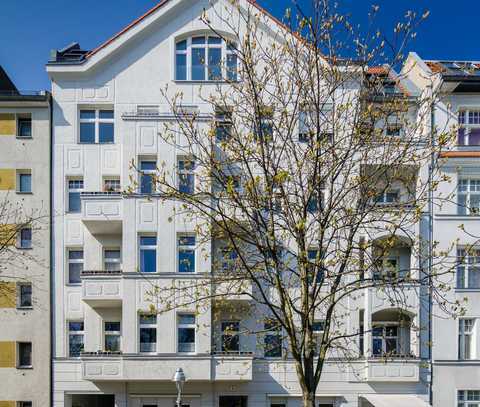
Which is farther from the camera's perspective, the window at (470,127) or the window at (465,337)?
the window at (470,127)

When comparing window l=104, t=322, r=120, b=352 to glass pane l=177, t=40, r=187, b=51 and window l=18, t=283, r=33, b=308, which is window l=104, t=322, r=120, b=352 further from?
glass pane l=177, t=40, r=187, b=51

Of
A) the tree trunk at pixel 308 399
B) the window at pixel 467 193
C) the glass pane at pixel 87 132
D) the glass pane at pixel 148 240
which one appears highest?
the glass pane at pixel 87 132

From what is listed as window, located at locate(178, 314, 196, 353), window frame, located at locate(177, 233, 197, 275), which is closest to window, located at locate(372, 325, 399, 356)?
window, located at locate(178, 314, 196, 353)

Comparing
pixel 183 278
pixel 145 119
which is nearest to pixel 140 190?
pixel 145 119

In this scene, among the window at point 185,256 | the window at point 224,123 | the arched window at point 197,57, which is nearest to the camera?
the window at point 224,123

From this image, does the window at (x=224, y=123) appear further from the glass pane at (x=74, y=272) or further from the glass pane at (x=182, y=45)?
the glass pane at (x=74, y=272)

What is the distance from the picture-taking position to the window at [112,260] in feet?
56.8

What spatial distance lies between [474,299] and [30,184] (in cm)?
1858

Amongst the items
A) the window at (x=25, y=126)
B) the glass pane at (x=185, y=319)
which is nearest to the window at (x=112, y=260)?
the glass pane at (x=185, y=319)

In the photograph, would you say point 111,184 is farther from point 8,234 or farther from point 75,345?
point 75,345

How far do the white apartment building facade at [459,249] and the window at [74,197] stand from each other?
1437 cm

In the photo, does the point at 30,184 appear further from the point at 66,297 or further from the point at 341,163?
the point at 341,163

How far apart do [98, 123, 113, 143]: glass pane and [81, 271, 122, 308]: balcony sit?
17.9 feet

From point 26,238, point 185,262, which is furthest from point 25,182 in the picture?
point 185,262
